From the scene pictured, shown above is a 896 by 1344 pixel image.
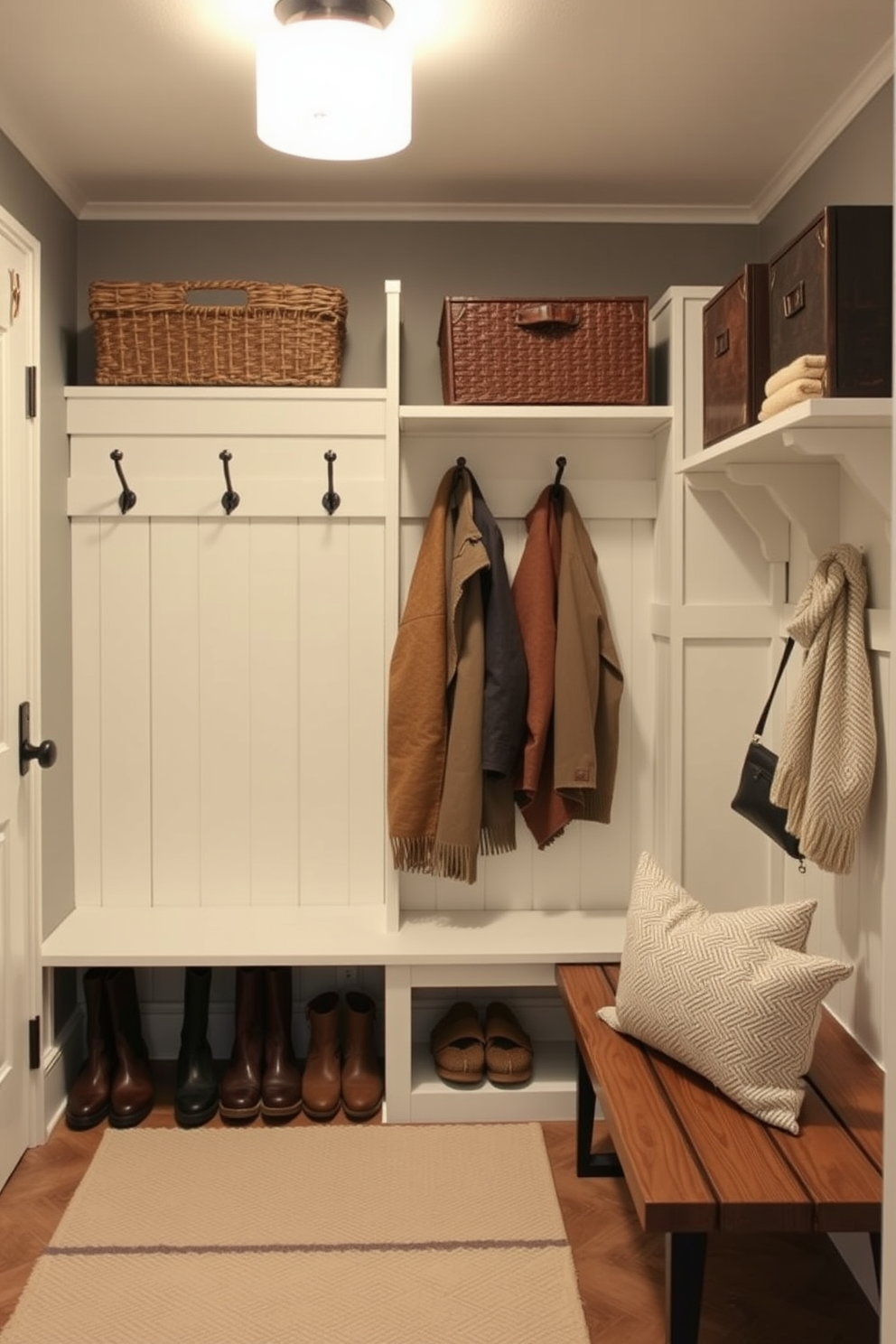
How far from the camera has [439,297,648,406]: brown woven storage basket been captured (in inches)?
113

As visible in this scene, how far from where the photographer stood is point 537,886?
3.21m

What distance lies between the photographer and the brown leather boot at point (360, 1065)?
2.89 meters

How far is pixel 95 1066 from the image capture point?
293cm

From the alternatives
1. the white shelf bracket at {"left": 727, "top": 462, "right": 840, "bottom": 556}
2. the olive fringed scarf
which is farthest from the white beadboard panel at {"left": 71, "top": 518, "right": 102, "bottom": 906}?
the white shelf bracket at {"left": 727, "top": 462, "right": 840, "bottom": 556}

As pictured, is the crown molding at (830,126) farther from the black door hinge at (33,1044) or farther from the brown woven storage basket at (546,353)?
the black door hinge at (33,1044)

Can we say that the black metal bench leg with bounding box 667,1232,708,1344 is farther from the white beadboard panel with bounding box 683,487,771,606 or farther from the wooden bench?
the white beadboard panel with bounding box 683,487,771,606

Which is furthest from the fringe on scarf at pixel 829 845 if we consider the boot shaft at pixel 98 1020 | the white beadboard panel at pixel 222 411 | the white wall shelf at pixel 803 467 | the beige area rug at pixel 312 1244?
the boot shaft at pixel 98 1020

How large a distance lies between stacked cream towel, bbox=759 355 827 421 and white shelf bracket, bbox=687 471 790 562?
0.65 metres

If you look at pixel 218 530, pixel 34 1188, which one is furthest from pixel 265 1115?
pixel 218 530

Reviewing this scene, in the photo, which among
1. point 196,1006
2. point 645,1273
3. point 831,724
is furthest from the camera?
point 196,1006

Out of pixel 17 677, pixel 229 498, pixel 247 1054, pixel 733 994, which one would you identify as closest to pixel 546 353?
pixel 229 498

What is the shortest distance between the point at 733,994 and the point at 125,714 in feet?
6.10

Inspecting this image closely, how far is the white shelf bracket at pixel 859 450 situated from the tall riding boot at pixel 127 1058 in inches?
83.3

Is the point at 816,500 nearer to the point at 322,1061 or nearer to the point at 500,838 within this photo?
the point at 500,838
